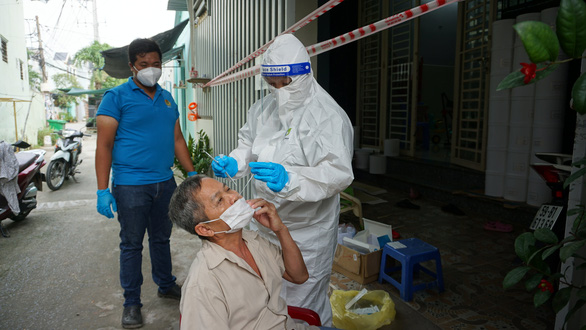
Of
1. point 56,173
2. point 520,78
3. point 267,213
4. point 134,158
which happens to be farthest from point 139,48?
point 56,173

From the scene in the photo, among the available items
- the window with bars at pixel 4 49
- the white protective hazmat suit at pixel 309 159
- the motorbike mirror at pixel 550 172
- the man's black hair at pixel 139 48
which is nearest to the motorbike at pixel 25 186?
the man's black hair at pixel 139 48

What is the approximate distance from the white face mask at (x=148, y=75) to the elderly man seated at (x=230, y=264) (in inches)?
51.5

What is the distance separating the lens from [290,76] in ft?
5.95

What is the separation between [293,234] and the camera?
1.87m

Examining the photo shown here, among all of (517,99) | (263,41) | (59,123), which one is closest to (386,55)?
(517,99)

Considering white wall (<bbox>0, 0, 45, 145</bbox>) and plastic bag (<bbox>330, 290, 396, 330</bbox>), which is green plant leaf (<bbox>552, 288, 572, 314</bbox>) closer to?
plastic bag (<bbox>330, 290, 396, 330</bbox>)

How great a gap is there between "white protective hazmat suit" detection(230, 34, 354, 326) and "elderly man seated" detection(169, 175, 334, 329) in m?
0.22

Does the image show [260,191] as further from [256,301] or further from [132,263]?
[132,263]

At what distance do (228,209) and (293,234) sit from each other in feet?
1.66

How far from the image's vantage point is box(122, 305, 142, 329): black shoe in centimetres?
253

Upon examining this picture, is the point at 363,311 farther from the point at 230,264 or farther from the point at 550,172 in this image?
the point at 550,172

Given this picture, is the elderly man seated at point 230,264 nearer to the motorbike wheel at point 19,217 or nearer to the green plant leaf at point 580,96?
the green plant leaf at point 580,96

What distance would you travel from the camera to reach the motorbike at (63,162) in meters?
6.86

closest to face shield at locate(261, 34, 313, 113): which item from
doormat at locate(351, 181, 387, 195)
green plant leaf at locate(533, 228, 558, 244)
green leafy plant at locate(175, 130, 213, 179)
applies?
green plant leaf at locate(533, 228, 558, 244)
